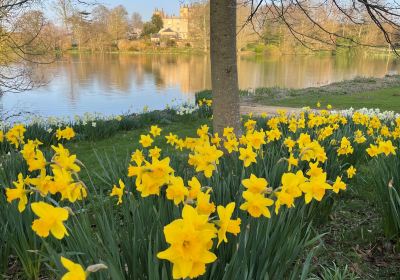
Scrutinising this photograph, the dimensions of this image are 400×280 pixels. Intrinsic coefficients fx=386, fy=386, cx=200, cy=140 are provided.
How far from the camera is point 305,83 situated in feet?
73.2

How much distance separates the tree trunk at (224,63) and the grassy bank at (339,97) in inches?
344

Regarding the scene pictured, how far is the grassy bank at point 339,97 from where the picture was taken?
12.5 m

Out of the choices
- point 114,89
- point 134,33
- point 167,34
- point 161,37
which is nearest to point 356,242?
point 114,89

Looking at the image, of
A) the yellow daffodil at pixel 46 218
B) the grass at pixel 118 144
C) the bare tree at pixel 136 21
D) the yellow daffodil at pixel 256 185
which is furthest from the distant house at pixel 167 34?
the yellow daffodil at pixel 46 218

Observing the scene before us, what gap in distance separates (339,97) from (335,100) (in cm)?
99

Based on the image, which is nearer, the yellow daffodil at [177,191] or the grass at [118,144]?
the yellow daffodil at [177,191]

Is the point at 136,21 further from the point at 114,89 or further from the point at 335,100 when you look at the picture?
the point at 335,100

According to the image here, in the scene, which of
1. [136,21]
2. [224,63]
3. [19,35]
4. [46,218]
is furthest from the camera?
[136,21]

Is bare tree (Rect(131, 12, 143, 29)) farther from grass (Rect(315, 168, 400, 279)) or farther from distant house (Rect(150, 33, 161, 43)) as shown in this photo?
grass (Rect(315, 168, 400, 279))

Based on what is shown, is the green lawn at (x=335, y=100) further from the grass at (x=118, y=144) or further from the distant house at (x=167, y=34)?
the distant house at (x=167, y=34)

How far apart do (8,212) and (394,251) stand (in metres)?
2.42

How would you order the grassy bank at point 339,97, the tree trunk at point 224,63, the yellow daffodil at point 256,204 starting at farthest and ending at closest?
the grassy bank at point 339,97, the tree trunk at point 224,63, the yellow daffodil at point 256,204

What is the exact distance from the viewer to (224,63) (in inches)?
153

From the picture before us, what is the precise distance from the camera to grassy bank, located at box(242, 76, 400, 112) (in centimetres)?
1255
